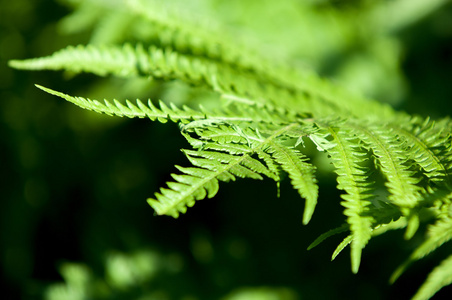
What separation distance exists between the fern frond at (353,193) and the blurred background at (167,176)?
80 centimetres

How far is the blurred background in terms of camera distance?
1.54 m

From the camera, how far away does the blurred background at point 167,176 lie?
5.04 feet

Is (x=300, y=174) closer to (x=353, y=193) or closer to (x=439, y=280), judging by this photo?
(x=353, y=193)

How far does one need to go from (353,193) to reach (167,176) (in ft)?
4.59

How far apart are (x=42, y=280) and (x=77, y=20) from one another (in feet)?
4.00

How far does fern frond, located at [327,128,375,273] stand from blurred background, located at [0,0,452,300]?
80cm

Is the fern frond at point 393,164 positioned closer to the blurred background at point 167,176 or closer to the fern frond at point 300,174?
the fern frond at point 300,174

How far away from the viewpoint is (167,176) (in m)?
1.93

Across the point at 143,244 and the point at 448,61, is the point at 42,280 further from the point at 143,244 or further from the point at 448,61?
the point at 448,61

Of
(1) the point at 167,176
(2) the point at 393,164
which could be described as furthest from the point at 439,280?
(1) the point at 167,176

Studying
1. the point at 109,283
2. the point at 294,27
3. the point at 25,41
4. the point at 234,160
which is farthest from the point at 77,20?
the point at 234,160

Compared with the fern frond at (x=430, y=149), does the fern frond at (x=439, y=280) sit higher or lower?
lower

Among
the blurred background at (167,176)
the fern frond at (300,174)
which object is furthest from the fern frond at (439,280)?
the blurred background at (167,176)

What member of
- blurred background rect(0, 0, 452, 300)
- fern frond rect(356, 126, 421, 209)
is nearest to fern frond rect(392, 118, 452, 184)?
fern frond rect(356, 126, 421, 209)
